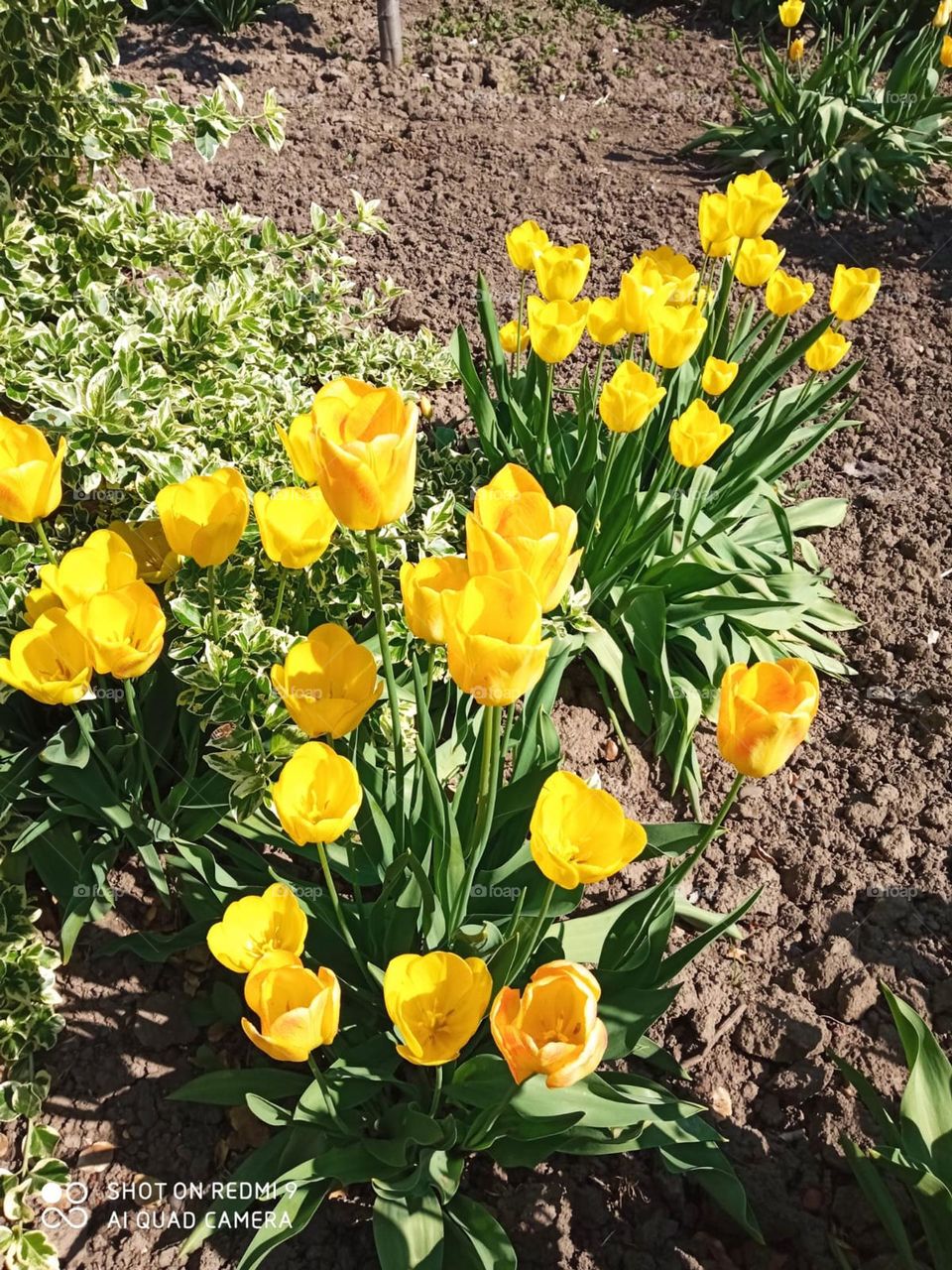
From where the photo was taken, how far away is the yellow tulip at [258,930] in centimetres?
123

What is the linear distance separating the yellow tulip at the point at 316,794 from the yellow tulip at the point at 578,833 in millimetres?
241

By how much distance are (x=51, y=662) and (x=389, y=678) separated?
20.0 inches

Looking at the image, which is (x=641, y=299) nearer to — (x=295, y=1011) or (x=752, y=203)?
(x=752, y=203)

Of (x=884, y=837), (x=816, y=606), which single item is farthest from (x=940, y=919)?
(x=816, y=606)

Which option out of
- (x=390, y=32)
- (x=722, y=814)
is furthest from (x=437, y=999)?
(x=390, y=32)

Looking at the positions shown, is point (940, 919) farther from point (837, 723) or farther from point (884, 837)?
point (837, 723)

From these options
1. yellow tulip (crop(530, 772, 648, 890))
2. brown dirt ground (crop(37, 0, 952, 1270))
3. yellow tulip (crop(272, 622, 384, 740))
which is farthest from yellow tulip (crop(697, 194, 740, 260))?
yellow tulip (crop(530, 772, 648, 890))

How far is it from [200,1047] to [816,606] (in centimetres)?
202

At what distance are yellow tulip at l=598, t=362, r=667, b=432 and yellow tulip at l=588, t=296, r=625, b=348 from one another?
0.50 ft

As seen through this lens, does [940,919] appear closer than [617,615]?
Yes

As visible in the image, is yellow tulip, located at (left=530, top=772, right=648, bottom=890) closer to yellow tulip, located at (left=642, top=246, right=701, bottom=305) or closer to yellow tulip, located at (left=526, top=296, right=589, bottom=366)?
yellow tulip, located at (left=526, top=296, right=589, bottom=366)

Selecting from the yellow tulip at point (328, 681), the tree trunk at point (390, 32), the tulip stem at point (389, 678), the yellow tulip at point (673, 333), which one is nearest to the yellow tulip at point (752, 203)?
the yellow tulip at point (673, 333)

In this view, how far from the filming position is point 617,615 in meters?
2.49

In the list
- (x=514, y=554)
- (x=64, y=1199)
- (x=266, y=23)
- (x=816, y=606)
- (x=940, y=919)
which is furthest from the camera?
(x=266, y=23)
